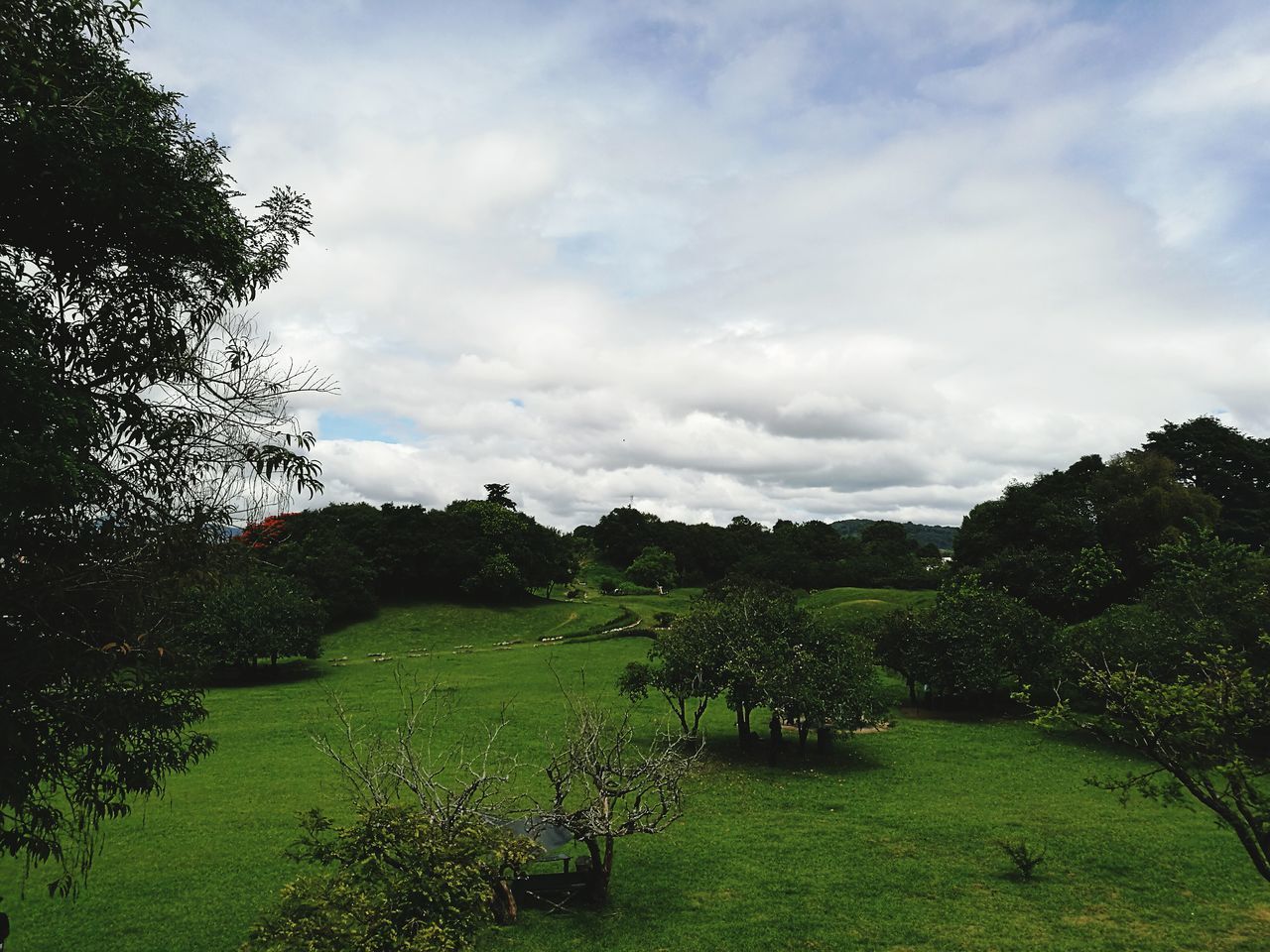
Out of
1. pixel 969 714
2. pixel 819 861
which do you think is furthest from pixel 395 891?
pixel 969 714

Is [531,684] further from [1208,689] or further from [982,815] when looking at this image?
[1208,689]

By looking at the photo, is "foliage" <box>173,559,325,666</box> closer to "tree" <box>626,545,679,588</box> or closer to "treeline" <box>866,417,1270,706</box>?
"treeline" <box>866,417,1270,706</box>

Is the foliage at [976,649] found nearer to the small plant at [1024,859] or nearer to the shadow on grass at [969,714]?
the shadow on grass at [969,714]

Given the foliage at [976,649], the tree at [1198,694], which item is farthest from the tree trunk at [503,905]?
the foliage at [976,649]

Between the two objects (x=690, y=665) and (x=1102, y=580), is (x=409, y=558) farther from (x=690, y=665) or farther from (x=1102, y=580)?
(x=1102, y=580)

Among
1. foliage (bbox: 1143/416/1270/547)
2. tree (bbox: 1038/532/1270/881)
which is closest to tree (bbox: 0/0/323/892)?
tree (bbox: 1038/532/1270/881)

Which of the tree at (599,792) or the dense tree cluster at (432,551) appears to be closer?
the tree at (599,792)

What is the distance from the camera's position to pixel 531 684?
1773 inches

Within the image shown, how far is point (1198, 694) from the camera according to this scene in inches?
521

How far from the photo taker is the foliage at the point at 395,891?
11.0 m

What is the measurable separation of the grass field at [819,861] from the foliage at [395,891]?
9.48 feet

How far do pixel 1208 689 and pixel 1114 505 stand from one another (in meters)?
53.3

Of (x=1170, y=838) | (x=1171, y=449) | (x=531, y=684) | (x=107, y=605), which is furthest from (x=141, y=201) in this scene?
(x=1171, y=449)

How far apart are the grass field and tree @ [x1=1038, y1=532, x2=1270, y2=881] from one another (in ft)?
6.59
